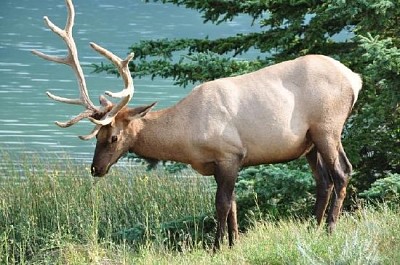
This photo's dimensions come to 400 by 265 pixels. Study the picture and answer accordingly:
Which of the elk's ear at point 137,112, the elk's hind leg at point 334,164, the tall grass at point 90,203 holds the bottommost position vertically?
the tall grass at point 90,203

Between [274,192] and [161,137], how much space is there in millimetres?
1388

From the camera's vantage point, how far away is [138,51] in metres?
10.2

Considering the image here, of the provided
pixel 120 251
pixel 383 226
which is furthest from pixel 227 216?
pixel 383 226

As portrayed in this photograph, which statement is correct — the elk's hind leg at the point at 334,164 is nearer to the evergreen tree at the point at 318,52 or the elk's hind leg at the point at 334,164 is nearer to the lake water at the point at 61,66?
the evergreen tree at the point at 318,52

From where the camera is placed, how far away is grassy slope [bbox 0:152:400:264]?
7.05 metres

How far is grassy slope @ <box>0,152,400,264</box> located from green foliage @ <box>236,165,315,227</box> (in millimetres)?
292

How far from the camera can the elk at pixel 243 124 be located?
26.8 ft

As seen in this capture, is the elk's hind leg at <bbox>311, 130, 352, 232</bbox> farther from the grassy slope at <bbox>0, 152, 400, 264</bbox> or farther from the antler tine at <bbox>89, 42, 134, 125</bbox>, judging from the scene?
the antler tine at <bbox>89, 42, 134, 125</bbox>

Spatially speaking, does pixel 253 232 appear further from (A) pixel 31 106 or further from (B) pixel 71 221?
(A) pixel 31 106

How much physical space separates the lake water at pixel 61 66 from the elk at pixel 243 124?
5.83m

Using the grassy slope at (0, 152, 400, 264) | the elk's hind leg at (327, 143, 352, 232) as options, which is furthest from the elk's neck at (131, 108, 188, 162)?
the elk's hind leg at (327, 143, 352, 232)

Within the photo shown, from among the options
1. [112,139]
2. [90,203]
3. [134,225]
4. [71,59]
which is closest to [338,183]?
[112,139]

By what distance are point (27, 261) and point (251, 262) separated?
2589mm

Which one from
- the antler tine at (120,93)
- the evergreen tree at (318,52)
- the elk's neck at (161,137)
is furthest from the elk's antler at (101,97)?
the evergreen tree at (318,52)
